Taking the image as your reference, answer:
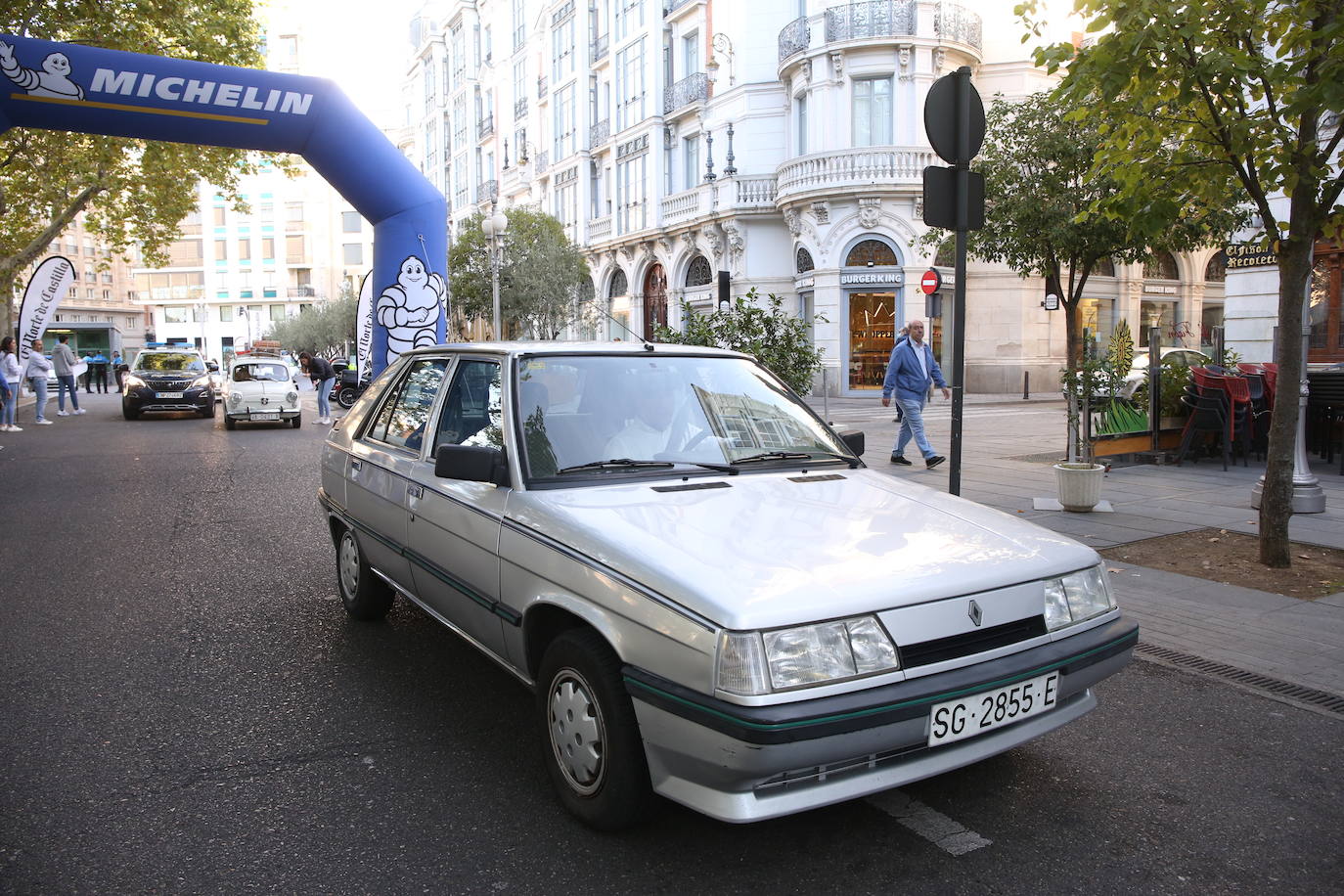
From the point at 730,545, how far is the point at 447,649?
2.41 metres

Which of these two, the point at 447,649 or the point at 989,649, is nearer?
the point at 989,649

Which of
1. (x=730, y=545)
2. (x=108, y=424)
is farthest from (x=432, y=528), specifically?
(x=108, y=424)

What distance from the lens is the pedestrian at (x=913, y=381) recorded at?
11977 millimetres

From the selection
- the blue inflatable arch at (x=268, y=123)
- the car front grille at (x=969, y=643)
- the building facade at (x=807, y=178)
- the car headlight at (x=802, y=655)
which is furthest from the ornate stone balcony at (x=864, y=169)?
the car headlight at (x=802, y=655)

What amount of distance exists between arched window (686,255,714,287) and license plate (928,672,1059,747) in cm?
3129

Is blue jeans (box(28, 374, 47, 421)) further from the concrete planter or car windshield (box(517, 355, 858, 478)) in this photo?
car windshield (box(517, 355, 858, 478))

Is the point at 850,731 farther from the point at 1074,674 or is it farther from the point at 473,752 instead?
the point at 473,752

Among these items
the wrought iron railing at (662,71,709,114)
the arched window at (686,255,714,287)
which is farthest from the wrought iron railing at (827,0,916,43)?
the arched window at (686,255,714,287)

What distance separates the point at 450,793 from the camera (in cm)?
323

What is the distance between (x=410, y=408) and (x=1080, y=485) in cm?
595

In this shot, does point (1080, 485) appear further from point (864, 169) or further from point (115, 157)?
point (115, 157)

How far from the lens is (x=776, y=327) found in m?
10.5

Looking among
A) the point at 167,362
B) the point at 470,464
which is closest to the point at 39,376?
the point at 167,362

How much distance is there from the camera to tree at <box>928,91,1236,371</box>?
41.6ft
